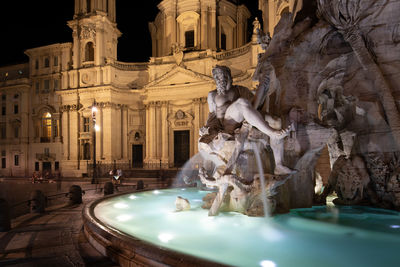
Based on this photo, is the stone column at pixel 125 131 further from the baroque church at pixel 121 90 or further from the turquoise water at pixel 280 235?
→ the turquoise water at pixel 280 235

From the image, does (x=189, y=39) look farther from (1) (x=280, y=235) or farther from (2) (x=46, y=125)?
(1) (x=280, y=235)

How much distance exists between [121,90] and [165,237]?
102ft

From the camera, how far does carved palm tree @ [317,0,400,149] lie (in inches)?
225

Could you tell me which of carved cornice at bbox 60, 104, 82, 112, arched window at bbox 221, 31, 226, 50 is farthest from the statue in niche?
arched window at bbox 221, 31, 226, 50

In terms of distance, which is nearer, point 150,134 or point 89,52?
point 150,134

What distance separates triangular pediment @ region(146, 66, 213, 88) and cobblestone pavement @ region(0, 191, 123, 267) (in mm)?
24862

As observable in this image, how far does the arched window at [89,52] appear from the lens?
35.0 meters

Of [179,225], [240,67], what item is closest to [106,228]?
[179,225]

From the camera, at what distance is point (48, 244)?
4.92 m

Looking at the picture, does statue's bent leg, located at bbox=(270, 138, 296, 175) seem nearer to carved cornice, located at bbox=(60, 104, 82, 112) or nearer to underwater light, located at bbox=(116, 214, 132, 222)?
underwater light, located at bbox=(116, 214, 132, 222)

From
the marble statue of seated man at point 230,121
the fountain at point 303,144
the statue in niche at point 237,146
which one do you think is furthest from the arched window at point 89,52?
the statue in niche at point 237,146

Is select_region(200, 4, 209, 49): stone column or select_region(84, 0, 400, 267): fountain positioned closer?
select_region(84, 0, 400, 267): fountain

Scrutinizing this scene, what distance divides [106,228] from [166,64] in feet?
98.3

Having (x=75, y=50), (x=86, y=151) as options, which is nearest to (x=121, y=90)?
(x=75, y=50)
